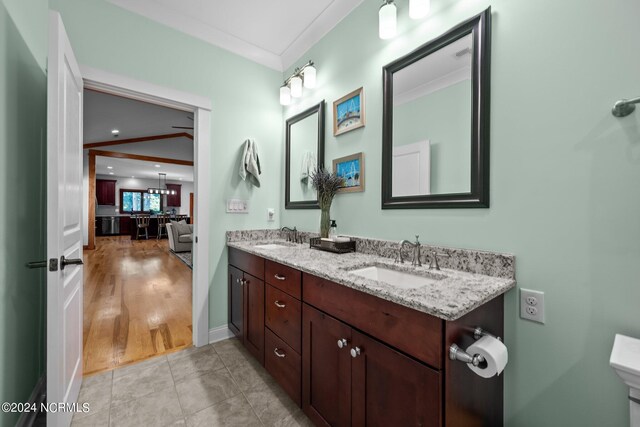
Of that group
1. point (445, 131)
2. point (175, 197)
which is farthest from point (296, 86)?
point (175, 197)

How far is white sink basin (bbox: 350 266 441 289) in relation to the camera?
1.33 m

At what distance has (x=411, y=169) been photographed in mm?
1565

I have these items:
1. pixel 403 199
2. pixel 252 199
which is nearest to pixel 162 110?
pixel 252 199

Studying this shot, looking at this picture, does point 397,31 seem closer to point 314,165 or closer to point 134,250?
point 314,165

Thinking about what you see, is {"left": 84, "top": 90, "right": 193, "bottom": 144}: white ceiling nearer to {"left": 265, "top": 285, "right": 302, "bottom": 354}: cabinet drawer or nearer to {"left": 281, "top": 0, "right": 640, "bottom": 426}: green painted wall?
{"left": 265, "top": 285, "right": 302, "bottom": 354}: cabinet drawer

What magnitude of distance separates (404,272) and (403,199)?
44 cm

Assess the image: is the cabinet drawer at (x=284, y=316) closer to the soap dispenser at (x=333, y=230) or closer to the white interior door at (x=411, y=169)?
the soap dispenser at (x=333, y=230)

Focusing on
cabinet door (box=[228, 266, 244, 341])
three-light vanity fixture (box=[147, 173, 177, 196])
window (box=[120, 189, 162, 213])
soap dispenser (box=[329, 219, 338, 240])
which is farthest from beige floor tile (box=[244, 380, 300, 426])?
window (box=[120, 189, 162, 213])

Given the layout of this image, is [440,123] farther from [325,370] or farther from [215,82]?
[215,82]

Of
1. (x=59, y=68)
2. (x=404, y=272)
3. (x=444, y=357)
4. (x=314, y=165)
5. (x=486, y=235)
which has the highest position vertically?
(x=59, y=68)

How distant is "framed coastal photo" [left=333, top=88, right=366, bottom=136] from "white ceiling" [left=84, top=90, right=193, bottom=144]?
2806mm

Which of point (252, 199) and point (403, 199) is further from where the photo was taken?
point (252, 199)

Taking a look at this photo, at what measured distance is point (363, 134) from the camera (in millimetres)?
1859

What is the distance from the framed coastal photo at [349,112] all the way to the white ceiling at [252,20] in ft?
2.13
